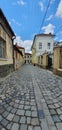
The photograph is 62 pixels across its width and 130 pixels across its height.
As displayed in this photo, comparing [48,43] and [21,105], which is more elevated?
[48,43]

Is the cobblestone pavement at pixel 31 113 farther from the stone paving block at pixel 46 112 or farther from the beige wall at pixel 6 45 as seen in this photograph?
the beige wall at pixel 6 45

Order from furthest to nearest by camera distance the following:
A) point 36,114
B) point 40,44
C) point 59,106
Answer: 1. point 40,44
2. point 59,106
3. point 36,114

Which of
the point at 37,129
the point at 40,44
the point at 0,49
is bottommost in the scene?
the point at 37,129

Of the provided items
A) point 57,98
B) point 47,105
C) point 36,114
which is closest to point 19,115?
point 36,114

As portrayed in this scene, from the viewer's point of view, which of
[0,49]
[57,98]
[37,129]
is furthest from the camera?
[0,49]

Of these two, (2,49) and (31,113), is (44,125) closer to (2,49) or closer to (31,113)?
(31,113)

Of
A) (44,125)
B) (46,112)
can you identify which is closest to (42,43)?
(46,112)

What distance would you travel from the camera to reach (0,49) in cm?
773

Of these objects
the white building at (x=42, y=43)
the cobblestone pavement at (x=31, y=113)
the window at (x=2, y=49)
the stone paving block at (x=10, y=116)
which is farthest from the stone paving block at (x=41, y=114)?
the white building at (x=42, y=43)

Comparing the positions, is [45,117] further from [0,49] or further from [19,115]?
[0,49]

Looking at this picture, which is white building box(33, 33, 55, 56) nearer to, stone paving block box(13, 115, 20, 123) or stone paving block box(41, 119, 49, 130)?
stone paving block box(13, 115, 20, 123)

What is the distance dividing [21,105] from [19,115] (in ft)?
1.82

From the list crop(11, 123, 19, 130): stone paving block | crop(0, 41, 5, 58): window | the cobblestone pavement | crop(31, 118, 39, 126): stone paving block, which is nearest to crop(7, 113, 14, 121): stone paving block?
the cobblestone pavement

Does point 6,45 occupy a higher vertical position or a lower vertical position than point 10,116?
higher
